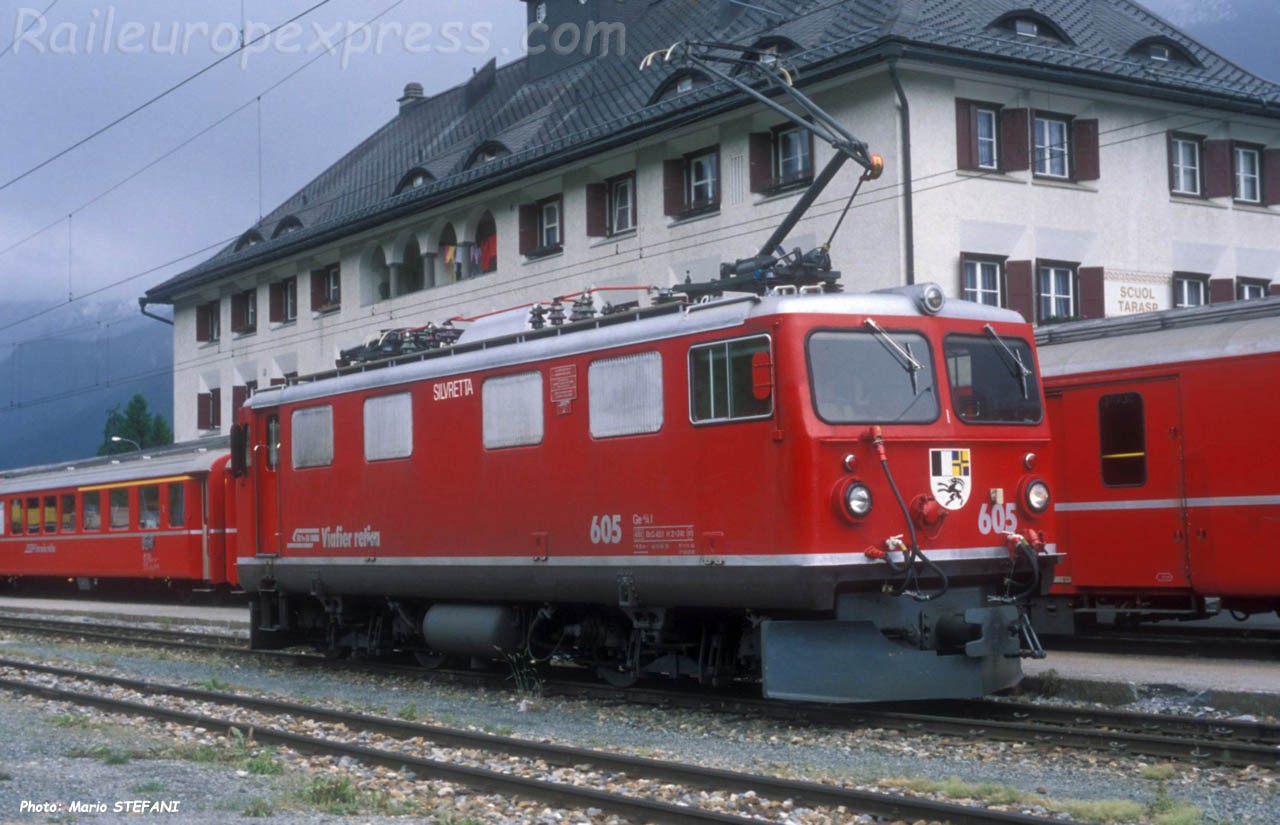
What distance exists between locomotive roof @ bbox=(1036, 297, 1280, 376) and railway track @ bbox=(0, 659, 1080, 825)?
7598mm

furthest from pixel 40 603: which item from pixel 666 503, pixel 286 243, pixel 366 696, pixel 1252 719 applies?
pixel 1252 719

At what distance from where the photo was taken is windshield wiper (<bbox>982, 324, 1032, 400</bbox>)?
483 inches

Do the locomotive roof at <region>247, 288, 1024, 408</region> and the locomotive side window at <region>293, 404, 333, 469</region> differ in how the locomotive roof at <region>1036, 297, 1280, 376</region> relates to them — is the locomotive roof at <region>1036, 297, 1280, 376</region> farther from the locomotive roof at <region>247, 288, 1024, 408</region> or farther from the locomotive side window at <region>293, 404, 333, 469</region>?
the locomotive side window at <region>293, 404, 333, 469</region>

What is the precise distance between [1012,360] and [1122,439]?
12.1 ft

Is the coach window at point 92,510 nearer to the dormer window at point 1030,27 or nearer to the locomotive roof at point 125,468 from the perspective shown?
the locomotive roof at point 125,468

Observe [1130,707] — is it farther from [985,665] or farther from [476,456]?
[476,456]

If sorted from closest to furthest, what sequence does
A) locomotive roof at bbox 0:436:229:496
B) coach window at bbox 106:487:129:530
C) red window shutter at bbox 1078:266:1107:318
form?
red window shutter at bbox 1078:266:1107:318 < locomotive roof at bbox 0:436:229:496 < coach window at bbox 106:487:129:530

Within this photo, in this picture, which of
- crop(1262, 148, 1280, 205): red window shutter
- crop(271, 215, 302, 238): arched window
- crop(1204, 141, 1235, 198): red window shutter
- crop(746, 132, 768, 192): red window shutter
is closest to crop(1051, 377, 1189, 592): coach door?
crop(746, 132, 768, 192): red window shutter

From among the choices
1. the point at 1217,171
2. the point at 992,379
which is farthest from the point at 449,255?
the point at 992,379

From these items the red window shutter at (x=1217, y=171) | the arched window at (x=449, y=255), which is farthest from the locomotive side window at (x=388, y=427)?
the arched window at (x=449, y=255)

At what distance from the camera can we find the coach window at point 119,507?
107ft

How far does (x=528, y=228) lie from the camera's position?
34.5 meters

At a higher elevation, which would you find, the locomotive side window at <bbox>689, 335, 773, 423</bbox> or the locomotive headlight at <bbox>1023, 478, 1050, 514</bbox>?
the locomotive side window at <bbox>689, 335, 773, 423</bbox>

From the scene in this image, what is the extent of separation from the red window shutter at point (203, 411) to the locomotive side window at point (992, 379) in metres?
38.0
